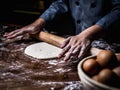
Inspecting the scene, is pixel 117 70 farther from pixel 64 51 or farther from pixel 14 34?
pixel 14 34

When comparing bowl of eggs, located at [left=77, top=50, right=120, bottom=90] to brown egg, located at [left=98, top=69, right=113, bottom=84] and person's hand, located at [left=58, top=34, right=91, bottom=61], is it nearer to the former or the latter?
brown egg, located at [left=98, top=69, right=113, bottom=84]

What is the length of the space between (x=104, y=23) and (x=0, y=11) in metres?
2.94

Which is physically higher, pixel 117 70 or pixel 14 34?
pixel 117 70

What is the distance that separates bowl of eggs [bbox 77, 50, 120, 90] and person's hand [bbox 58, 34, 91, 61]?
1.55 feet

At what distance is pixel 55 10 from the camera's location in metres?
2.56

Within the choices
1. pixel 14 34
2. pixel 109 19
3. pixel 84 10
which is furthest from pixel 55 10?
pixel 109 19

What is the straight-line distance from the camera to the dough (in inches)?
73.0

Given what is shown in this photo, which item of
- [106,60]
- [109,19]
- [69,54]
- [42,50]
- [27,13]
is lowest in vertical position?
[27,13]

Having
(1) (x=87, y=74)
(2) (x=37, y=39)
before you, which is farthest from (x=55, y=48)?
(1) (x=87, y=74)

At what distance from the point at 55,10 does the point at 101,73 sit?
1573mm

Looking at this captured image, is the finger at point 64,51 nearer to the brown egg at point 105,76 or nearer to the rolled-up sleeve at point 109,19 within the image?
the rolled-up sleeve at point 109,19

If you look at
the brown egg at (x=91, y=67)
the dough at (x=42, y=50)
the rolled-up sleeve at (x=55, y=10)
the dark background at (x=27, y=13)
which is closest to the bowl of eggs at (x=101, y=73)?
the brown egg at (x=91, y=67)

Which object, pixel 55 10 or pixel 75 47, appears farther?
pixel 55 10

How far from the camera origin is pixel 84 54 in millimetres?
1745
